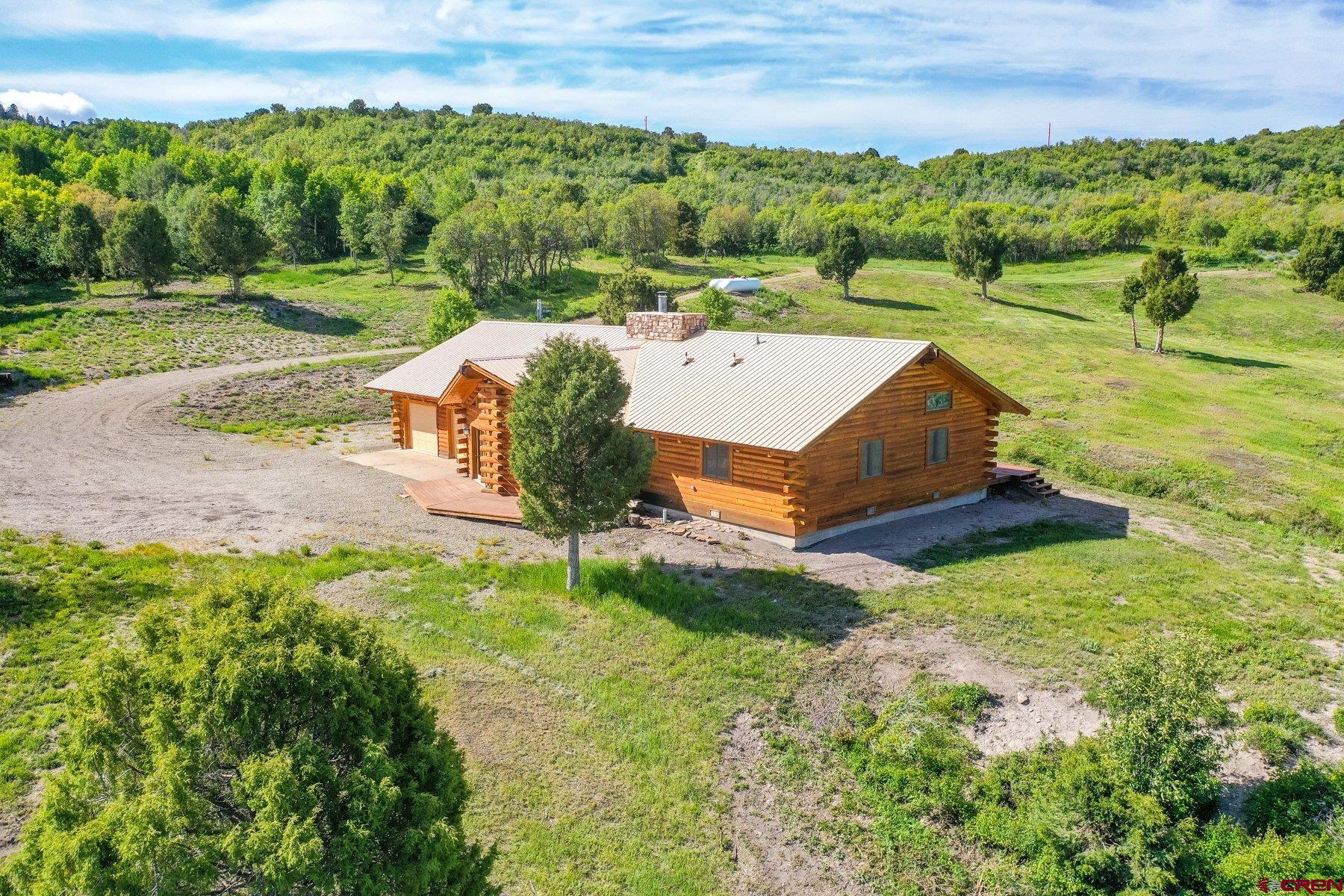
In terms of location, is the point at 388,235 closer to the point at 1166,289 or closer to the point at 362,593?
the point at 1166,289

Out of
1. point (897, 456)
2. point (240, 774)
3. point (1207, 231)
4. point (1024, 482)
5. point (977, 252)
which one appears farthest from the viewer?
point (1207, 231)

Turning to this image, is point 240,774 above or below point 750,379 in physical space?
below

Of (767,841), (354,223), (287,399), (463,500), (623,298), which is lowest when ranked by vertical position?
(767,841)

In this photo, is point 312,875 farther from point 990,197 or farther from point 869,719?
point 990,197

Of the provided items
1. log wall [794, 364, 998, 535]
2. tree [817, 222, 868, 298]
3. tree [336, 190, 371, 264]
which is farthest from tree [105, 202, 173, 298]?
log wall [794, 364, 998, 535]

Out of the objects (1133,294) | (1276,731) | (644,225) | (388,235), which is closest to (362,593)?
(1276,731)

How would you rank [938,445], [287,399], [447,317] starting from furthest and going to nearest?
[447,317] < [287,399] < [938,445]

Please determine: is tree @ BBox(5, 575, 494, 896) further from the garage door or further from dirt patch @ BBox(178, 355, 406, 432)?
dirt patch @ BBox(178, 355, 406, 432)

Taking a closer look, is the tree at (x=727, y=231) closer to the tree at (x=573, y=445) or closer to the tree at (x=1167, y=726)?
the tree at (x=573, y=445)
